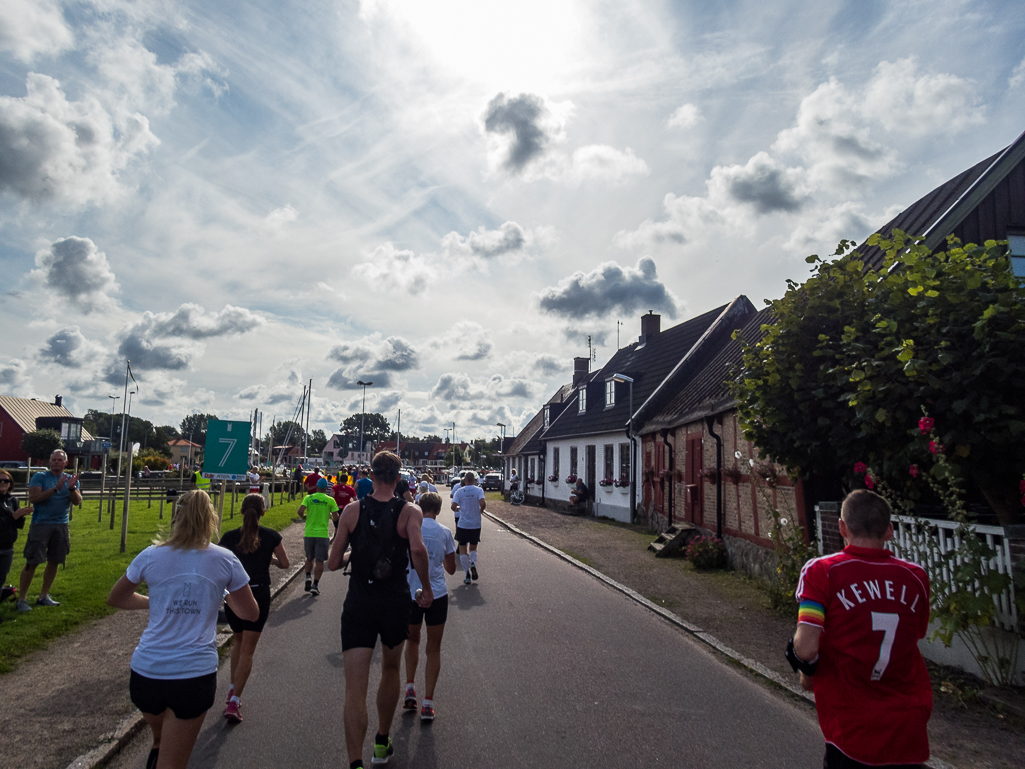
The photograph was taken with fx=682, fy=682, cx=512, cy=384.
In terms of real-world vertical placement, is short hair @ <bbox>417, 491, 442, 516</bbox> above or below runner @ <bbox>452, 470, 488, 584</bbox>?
above

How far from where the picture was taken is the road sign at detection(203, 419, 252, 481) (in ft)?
43.6

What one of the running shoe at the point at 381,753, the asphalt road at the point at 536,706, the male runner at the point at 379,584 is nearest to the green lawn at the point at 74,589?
the male runner at the point at 379,584

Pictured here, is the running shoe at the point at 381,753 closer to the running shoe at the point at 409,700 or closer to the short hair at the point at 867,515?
the running shoe at the point at 409,700

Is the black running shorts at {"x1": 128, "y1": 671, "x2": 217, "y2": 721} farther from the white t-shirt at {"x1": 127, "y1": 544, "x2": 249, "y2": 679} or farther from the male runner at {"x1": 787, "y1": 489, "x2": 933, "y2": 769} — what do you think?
the male runner at {"x1": 787, "y1": 489, "x2": 933, "y2": 769}

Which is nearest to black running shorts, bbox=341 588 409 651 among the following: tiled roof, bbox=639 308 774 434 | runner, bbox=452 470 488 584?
runner, bbox=452 470 488 584

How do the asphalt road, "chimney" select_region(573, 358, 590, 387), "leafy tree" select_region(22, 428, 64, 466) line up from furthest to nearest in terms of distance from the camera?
"leafy tree" select_region(22, 428, 64, 466) → "chimney" select_region(573, 358, 590, 387) → the asphalt road

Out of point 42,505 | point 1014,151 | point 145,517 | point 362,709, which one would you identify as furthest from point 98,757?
point 145,517

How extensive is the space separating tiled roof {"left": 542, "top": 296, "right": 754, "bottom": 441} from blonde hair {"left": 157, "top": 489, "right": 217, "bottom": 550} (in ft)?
68.7

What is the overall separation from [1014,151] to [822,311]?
6533mm

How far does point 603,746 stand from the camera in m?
4.63

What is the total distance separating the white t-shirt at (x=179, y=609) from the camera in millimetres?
3404

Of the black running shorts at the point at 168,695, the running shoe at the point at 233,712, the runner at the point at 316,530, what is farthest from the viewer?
the runner at the point at 316,530

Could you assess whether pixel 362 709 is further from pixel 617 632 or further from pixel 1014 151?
pixel 1014 151

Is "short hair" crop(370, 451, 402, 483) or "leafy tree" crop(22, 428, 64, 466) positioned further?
"leafy tree" crop(22, 428, 64, 466)
